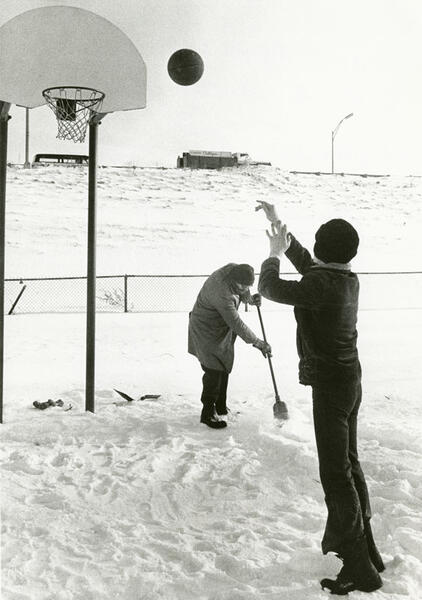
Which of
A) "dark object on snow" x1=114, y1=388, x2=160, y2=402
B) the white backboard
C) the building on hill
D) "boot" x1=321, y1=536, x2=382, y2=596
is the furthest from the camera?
the building on hill

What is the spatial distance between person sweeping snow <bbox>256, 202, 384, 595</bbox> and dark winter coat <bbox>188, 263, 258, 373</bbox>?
2398mm

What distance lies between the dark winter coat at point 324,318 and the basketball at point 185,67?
167 inches

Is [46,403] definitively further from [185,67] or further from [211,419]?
[185,67]

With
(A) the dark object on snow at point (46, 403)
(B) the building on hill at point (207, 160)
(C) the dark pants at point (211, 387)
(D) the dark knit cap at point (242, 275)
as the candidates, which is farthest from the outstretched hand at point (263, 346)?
(B) the building on hill at point (207, 160)

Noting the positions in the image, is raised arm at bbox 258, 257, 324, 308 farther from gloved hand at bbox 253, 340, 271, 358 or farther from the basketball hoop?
the basketball hoop

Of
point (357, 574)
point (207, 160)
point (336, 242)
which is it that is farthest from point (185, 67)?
point (207, 160)

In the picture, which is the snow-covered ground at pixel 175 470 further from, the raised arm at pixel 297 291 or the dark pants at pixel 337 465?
the raised arm at pixel 297 291

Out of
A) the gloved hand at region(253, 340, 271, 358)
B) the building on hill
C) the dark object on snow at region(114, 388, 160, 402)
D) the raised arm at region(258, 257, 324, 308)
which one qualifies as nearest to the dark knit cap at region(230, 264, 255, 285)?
the gloved hand at region(253, 340, 271, 358)

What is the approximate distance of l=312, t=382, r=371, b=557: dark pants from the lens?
9.51 ft

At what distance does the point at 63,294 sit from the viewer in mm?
19266

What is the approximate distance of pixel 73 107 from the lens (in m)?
6.03

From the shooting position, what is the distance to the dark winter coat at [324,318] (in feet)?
9.53

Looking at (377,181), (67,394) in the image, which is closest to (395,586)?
(67,394)

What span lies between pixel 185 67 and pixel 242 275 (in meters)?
2.59
